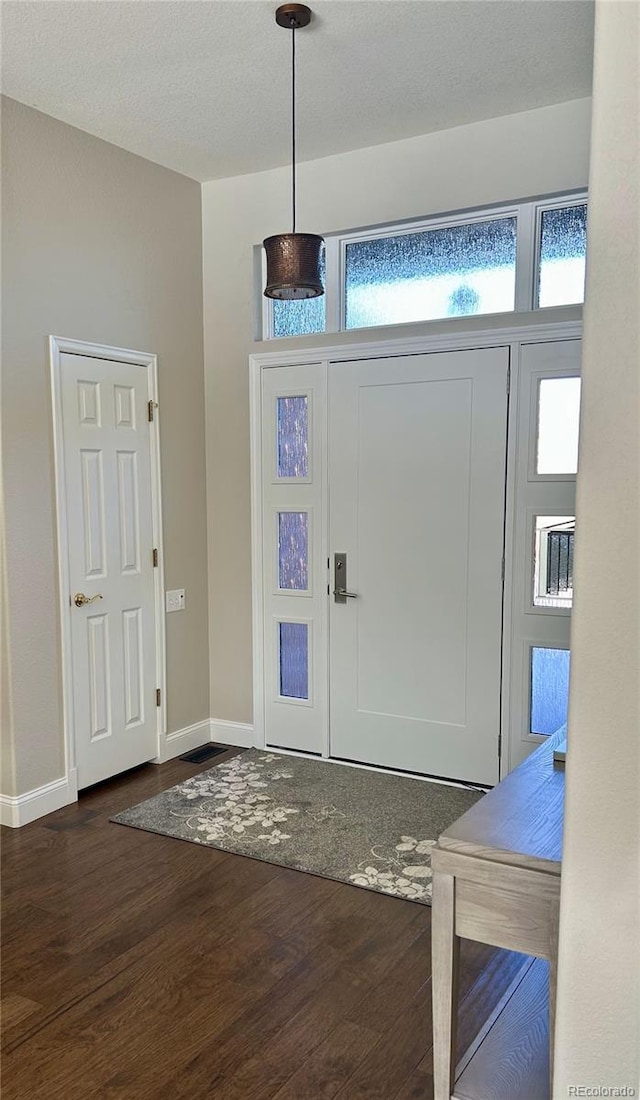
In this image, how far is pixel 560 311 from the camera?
3.59m

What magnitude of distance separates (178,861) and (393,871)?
2.84ft

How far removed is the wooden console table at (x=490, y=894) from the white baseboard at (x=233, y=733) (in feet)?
9.89

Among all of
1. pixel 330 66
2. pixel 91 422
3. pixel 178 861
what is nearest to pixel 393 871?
pixel 178 861

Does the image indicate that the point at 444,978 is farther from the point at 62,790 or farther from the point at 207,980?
the point at 62,790

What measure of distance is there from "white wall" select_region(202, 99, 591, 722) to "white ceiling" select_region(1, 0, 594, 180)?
0.11m

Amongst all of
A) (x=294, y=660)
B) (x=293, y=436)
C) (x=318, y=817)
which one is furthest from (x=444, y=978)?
(x=293, y=436)

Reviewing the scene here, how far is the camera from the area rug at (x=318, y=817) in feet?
10.5

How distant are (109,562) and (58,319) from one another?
117 cm

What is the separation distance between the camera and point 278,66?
3164 mm

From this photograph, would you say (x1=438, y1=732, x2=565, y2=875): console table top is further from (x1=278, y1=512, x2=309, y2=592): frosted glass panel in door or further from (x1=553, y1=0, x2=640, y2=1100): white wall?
(x1=278, y1=512, x2=309, y2=592): frosted glass panel in door

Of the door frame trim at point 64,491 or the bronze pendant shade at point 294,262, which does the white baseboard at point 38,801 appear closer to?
the door frame trim at point 64,491

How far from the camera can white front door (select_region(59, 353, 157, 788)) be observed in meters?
3.80

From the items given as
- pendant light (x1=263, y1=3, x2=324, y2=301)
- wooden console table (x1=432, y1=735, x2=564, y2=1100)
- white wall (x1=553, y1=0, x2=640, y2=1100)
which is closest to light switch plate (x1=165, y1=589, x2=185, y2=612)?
pendant light (x1=263, y1=3, x2=324, y2=301)

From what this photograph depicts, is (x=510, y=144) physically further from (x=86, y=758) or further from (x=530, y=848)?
(x=86, y=758)
